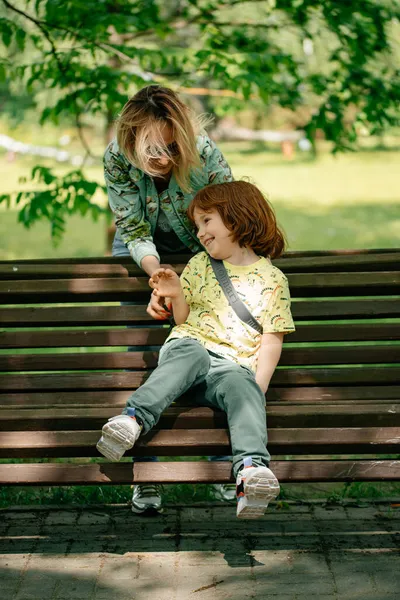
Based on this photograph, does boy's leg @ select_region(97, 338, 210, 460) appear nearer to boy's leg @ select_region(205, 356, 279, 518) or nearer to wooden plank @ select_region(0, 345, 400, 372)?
boy's leg @ select_region(205, 356, 279, 518)

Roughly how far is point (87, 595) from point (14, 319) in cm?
119

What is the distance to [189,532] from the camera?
3574 mm

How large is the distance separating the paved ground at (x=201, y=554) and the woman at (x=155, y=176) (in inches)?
8.6

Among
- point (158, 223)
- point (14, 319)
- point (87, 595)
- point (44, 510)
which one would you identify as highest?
point (158, 223)

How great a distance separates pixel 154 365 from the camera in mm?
3551

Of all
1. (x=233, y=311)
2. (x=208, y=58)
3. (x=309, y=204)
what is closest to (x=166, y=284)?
(x=233, y=311)

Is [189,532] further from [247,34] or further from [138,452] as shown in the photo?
[247,34]

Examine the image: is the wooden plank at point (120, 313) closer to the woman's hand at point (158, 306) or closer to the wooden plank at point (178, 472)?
the woman's hand at point (158, 306)

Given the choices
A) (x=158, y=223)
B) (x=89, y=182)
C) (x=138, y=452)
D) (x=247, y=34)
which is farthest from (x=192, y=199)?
(x=247, y=34)

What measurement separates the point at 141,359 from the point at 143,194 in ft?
2.29

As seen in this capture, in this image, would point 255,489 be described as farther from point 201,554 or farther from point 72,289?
point 72,289

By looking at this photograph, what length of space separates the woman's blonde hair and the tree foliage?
221 centimetres

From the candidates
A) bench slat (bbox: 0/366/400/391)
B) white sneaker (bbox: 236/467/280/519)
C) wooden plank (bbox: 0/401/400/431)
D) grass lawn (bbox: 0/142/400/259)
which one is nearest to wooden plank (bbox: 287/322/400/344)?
bench slat (bbox: 0/366/400/391)

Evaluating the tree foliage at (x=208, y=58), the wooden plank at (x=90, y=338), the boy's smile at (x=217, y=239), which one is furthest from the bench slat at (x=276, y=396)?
the tree foliage at (x=208, y=58)
